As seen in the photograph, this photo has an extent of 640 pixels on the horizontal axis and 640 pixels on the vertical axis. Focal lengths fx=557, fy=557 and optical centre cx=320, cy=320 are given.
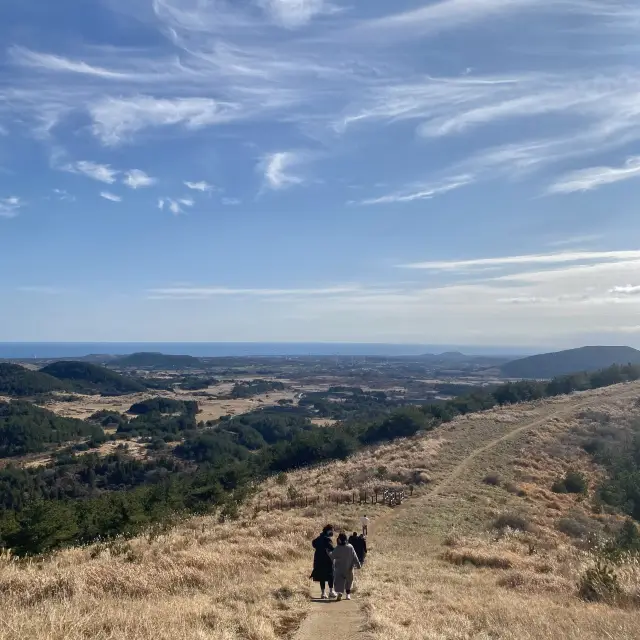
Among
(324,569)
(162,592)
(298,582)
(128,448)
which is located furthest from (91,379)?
(162,592)

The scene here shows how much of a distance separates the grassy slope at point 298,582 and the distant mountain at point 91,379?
15627 centimetres

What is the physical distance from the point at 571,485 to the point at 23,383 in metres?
149

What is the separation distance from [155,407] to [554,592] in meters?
124

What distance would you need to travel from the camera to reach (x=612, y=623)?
8203 mm

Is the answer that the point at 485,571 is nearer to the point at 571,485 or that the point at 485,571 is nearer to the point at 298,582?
the point at 298,582

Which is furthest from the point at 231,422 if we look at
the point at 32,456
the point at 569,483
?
the point at 569,483

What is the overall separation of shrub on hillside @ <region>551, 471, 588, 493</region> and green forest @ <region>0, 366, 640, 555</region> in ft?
4.97

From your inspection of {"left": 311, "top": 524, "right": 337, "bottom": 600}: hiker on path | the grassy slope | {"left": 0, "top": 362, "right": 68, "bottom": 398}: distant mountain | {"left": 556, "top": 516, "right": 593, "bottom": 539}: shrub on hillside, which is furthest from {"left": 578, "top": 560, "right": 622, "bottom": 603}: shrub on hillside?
{"left": 0, "top": 362, "right": 68, "bottom": 398}: distant mountain

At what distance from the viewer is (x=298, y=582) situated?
495 inches

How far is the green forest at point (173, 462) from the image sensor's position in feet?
77.2

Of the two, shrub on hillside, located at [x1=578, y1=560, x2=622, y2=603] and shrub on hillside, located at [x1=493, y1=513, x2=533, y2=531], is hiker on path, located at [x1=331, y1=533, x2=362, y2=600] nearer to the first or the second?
shrub on hillside, located at [x1=578, y1=560, x2=622, y2=603]

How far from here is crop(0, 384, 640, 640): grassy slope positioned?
7848mm

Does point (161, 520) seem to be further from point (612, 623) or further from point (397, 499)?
point (612, 623)

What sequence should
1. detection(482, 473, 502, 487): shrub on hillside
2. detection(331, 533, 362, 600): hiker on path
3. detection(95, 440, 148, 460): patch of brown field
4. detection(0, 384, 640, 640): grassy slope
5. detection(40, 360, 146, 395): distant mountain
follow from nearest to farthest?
detection(0, 384, 640, 640): grassy slope, detection(331, 533, 362, 600): hiker on path, detection(482, 473, 502, 487): shrub on hillside, detection(95, 440, 148, 460): patch of brown field, detection(40, 360, 146, 395): distant mountain
